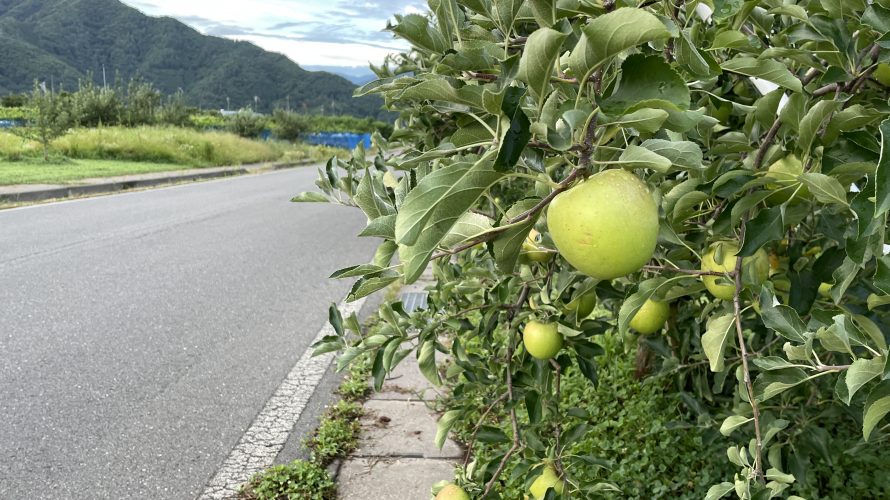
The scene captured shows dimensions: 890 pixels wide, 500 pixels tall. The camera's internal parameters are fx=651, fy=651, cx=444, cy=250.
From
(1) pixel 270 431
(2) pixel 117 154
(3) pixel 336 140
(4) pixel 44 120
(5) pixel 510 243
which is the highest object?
(5) pixel 510 243

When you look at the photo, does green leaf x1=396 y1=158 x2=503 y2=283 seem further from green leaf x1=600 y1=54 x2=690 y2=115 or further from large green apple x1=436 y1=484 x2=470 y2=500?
large green apple x1=436 y1=484 x2=470 y2=500

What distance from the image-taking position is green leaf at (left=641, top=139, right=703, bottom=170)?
2.35 feet

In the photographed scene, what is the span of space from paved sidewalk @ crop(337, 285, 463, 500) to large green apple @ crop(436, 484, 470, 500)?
81 centimetres

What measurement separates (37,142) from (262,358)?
50.4 feet

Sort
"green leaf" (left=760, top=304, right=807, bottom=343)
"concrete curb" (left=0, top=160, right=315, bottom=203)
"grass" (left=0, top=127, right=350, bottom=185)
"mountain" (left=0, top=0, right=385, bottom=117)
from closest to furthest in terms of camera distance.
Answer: "green leaf" (left=760, top=304, right=807, bottom=343), "concrete curb" (left=0, top=160, right=315, bottom=203), "grass" (left=0, top=127, right=350, bottom=185), "mountain" (left=0, top=0, right=385, bottom=117)

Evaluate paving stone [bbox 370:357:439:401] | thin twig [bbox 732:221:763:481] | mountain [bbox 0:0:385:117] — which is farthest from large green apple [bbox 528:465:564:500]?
mountain [bbox 0:0:385:117]

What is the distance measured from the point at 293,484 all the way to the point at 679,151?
1.94 m

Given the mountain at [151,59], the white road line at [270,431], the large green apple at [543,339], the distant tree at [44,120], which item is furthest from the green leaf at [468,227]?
the mountain at [151,59]

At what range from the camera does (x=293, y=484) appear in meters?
2.24

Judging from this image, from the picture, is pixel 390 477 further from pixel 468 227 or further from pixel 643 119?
pixel 643 119

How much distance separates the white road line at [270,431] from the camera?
95.0 inches

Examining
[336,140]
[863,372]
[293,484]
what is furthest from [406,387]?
[336,140]

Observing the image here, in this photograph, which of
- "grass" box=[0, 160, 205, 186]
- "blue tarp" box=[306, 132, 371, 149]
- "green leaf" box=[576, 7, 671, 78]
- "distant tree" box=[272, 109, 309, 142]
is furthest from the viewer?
"blue tarp" box=[306, 132, 371, 149]

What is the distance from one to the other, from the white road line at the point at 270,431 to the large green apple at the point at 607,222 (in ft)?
6.45
